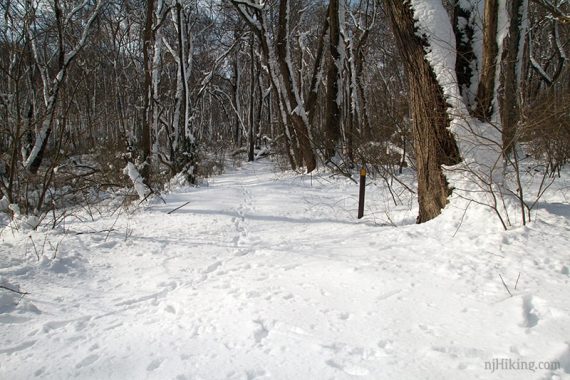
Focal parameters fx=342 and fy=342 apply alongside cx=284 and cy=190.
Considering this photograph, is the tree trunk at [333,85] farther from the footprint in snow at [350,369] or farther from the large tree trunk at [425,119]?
the footprint in snow at [350,369]

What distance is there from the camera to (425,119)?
3750mm

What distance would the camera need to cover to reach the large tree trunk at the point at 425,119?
11.8ft

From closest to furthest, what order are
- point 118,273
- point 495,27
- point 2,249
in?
point 118,273 → point 2,249 → point 495,27

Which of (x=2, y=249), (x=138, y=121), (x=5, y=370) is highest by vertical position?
(x=138, y=121)

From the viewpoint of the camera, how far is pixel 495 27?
374 cm

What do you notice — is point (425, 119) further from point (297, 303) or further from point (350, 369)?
point (350, 369)

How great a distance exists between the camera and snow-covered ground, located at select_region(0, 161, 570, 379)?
1732 millimetres

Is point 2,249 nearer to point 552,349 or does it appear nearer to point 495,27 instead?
point 552,349

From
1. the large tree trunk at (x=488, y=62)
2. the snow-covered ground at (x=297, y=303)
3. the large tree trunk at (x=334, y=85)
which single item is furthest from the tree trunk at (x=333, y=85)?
the snow-covered ground at (x=297, y=303)

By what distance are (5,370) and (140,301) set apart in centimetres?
86

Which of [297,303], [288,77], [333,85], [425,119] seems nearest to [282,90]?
[288,77]

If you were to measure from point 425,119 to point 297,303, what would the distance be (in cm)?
255

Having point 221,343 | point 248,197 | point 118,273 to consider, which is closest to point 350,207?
point 248,197

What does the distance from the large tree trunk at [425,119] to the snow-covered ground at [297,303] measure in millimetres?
385
